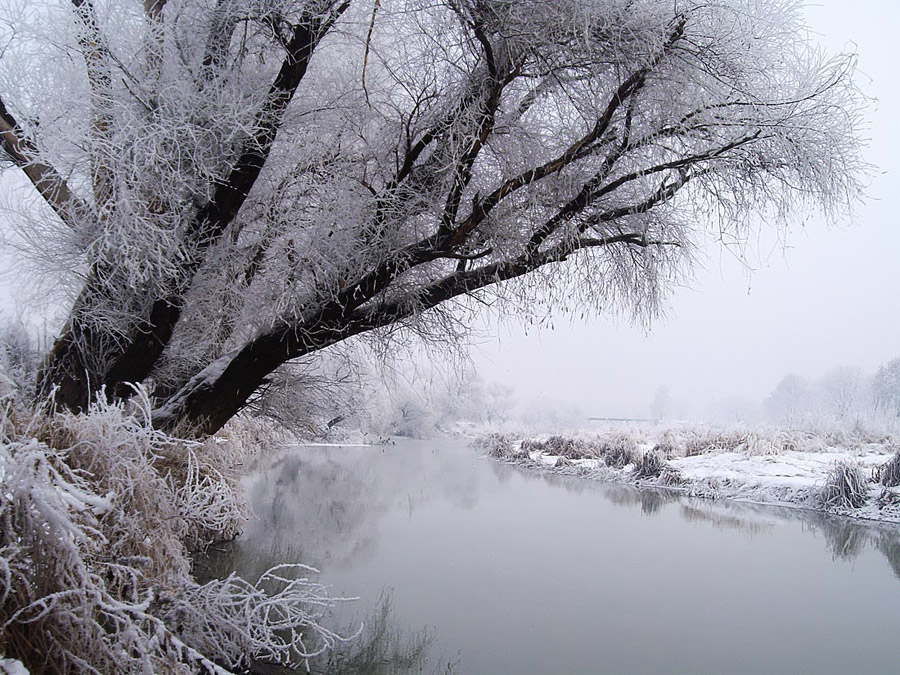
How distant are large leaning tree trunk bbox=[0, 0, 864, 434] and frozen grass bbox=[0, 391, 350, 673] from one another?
1311mm

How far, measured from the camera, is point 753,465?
11016mm

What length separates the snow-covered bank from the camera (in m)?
8.09

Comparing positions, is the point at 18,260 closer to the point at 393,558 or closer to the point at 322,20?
the point at 322,20

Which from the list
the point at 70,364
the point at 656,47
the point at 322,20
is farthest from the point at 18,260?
the point at 656,47

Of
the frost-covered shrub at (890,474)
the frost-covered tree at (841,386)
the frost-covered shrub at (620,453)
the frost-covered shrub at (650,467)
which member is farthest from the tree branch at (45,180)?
the frost-covered tree at (841,386)

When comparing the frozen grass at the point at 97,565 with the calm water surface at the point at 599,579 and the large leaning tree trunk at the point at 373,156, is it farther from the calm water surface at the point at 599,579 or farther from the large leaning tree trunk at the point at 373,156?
the large leaning tree trunk at the point at 373,156

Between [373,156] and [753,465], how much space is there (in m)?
10.4

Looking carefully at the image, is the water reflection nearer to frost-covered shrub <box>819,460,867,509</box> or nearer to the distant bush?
frost-covered shrub <box>819,460,867,509</box>

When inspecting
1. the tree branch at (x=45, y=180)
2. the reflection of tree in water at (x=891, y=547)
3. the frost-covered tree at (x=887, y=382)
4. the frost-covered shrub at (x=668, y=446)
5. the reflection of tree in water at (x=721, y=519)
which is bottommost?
the reflection of tree in water at (x=721, y=519)

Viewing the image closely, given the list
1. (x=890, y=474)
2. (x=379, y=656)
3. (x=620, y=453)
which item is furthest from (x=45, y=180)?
(x=620, y=453)

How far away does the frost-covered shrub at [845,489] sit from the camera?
795cm

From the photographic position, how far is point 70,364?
13.0ft

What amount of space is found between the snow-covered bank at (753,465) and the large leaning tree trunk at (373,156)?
20.1 ft

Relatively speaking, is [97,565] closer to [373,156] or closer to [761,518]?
[373,156]
